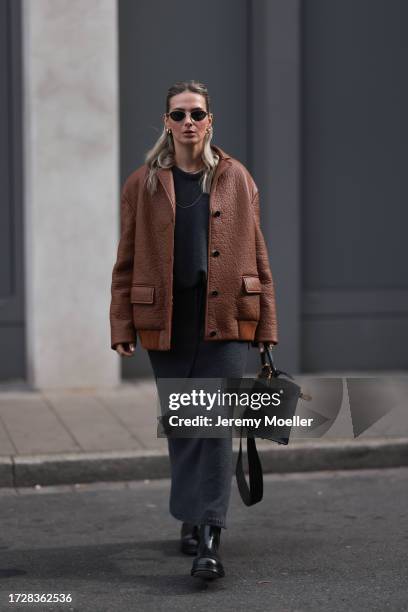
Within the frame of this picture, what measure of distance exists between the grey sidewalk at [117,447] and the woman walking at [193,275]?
1.32 m

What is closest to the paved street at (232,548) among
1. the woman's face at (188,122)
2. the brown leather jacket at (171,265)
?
the brown leather jacket at (171,265)

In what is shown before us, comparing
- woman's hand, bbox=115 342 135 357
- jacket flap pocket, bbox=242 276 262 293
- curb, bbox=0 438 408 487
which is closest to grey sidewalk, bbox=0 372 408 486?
curb, bbox=0 438 408 487

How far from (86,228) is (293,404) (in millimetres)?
4464

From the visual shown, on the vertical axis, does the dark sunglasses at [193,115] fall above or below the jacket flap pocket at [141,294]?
above

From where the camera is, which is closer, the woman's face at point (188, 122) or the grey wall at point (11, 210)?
the woman's face at point (188, 122)

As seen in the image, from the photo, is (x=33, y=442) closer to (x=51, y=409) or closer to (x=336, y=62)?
(x=51, y=409)

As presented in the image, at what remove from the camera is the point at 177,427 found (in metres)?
4.87

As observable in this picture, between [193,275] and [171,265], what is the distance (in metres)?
0.10

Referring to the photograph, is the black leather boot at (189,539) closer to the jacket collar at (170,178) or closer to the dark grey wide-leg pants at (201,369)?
the dark grey wide-leg pants at (201,369)

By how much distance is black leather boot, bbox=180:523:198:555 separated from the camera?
5.18 m

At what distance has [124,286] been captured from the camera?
16.0ft

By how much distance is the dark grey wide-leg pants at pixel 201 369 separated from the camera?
15.8 feet

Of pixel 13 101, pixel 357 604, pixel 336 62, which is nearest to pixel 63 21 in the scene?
pixel 13 101

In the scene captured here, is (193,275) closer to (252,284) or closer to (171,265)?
(171,265)
